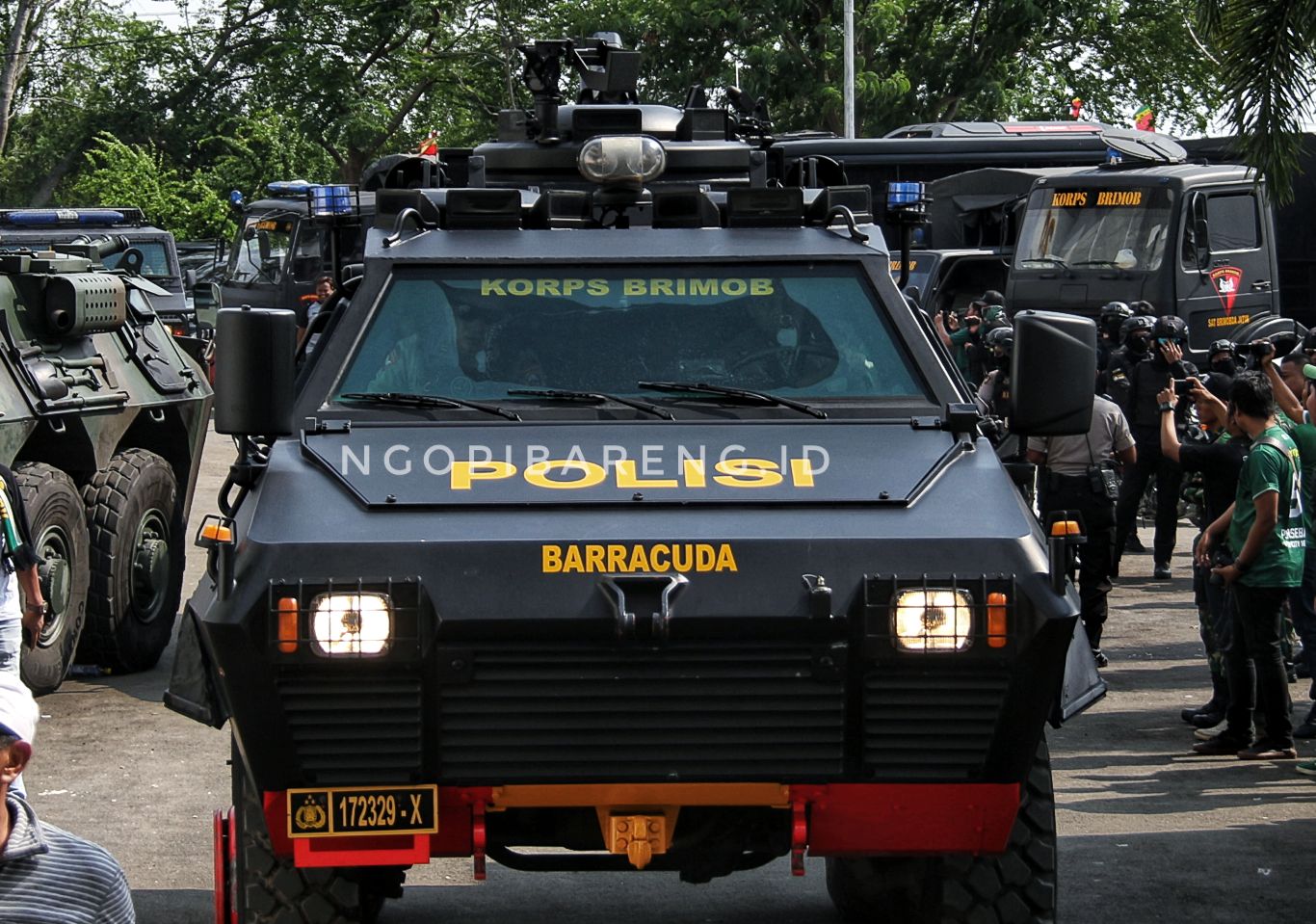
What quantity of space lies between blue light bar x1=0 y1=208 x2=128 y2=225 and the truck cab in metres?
11.0

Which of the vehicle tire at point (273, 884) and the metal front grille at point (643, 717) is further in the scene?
the vehicle tire at point (273, 884)

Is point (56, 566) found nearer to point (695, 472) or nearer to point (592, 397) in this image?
point (592, 397)

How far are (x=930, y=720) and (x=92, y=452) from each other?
688 cm

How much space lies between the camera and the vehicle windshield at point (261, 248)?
26.8 m

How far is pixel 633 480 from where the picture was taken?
18.2 ft

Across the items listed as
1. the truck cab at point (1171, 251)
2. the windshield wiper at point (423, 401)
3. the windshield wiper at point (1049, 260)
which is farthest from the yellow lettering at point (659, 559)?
the windshield wiper at point (1049, 260)

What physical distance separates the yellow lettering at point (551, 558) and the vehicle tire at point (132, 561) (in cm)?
628

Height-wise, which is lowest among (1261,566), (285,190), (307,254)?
(1261,566)

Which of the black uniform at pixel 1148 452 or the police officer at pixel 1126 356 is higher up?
the police officer at pixel 1126 356

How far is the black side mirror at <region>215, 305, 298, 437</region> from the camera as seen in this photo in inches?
226

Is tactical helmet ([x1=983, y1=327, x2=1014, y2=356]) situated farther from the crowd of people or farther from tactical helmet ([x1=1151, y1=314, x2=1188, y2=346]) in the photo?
the crowd of people

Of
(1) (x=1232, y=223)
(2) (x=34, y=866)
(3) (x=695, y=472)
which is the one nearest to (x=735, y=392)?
(3) (x=695, y=472)

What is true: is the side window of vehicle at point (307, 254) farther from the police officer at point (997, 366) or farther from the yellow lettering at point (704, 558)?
the yellow lettering at point (704, 558)

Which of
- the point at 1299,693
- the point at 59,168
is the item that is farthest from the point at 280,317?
the point at 59,168
